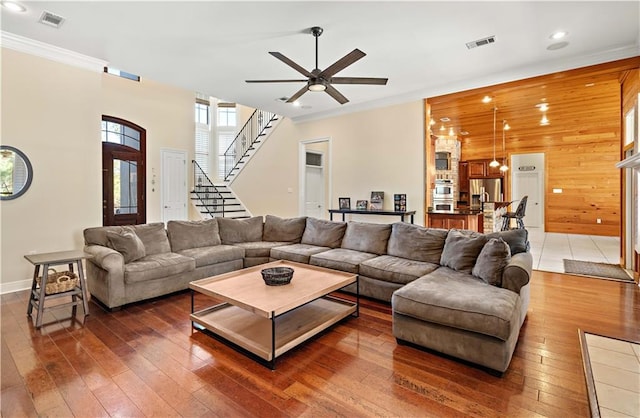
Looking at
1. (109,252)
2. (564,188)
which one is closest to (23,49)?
(109,252)

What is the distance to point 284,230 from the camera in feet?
17.5

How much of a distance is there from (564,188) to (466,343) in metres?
9.48

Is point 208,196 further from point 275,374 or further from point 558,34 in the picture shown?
point 558,34

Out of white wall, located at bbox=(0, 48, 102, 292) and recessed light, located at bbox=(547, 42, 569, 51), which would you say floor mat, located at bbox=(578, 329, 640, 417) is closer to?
recessed light, located at bbox=(547, 42, 569, 51)

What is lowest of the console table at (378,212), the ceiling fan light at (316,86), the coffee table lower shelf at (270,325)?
the coffee table lower shelf at (270,325)

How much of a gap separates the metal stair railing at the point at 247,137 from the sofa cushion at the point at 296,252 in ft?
14.6

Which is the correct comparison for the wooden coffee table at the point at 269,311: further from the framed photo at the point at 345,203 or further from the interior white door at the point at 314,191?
the interior white door at the point at 314,191

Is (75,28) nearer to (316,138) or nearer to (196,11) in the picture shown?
(196,11)

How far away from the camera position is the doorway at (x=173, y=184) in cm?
765

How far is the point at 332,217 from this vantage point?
696 centimetres

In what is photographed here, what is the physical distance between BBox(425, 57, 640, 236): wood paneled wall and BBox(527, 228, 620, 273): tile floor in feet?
2.51

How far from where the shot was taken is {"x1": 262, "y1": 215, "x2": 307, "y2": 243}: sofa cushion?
527cm

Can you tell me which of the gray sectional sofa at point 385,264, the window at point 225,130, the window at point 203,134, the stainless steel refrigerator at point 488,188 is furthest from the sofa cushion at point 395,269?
the window at point 203,134

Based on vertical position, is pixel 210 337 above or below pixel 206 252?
below
